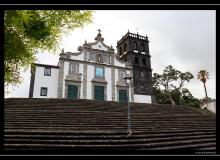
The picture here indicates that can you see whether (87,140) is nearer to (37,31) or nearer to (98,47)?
(37,31)

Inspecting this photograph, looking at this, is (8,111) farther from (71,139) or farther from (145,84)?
(145,84)

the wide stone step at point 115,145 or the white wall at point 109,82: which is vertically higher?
the white wall at point 109,82

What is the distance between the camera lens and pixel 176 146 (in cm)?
797

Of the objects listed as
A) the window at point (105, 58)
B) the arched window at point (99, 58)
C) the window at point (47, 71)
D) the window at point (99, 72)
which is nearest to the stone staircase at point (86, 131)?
the window at point (47, 71)

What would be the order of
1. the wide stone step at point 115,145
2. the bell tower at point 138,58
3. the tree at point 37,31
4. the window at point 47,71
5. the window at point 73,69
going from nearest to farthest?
the wide stone step at point 115,145 → the tree at point 37,31 → the window at point 47,71 → the window at point 73,69 → the bell tower at point 138,58

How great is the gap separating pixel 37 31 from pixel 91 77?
18.0 m

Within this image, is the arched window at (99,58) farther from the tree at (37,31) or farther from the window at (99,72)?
the tree at (37,31)

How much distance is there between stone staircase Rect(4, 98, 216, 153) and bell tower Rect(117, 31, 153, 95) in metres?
16.4

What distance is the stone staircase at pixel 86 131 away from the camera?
713 centimetres

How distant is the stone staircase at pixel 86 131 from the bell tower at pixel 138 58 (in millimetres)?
16382

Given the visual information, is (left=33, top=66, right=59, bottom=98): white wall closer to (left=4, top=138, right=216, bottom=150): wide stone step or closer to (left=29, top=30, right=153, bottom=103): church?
(left=29, top=30, right=153, bottom=103): church

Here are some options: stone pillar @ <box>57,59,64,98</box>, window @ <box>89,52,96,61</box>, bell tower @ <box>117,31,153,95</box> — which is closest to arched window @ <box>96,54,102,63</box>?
window @ <box>89,52,96,61</box>

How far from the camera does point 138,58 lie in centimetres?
3275
